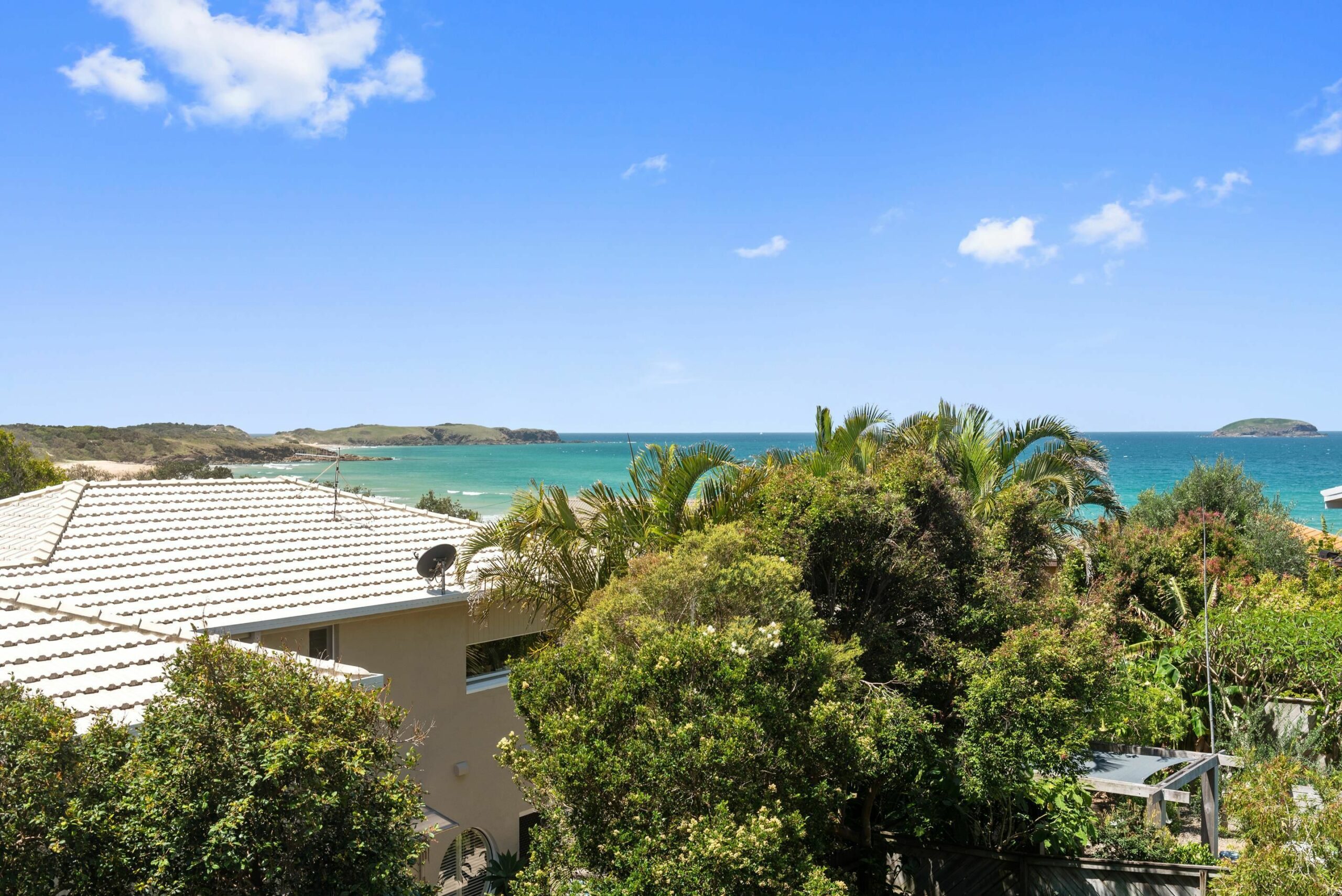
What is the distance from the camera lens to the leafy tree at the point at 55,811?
4504 millimetres

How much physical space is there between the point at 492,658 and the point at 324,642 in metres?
3.01

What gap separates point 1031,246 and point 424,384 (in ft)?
268

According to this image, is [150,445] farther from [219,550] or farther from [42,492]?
[219,550]

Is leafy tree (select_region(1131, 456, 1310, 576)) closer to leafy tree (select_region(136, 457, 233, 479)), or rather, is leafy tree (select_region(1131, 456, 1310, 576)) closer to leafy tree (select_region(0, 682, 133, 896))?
leafy tree (select_region(0, 682, 133, 896))

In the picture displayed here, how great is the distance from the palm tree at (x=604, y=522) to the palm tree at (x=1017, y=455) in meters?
3.74

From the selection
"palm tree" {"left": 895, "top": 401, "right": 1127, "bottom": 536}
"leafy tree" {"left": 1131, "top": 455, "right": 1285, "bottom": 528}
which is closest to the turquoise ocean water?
"leafy tree" {"left": 1131, "top": 455, "right": 1285, "bottom": 528}

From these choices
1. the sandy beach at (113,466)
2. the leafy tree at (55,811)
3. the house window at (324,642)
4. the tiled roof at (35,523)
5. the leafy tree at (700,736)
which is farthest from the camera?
the sandy beach at (113,466)

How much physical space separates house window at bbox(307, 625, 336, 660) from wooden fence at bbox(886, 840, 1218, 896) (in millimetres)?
7407

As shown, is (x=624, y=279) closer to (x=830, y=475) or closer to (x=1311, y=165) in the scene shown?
(x=1311, y=165)

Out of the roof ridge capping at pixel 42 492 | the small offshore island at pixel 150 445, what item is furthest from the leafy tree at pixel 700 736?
the small offshore island at pixel 150 445

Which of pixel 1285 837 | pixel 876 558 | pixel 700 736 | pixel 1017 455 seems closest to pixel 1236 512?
pixel 1017 455

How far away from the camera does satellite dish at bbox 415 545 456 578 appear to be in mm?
11328

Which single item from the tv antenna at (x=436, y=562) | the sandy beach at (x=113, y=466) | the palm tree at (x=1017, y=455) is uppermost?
the palm tree at (x=1017, y=455)

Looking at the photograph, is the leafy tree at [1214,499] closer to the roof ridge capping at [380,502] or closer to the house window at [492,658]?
the house window at [492,658]
